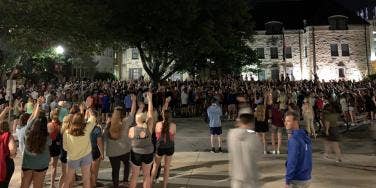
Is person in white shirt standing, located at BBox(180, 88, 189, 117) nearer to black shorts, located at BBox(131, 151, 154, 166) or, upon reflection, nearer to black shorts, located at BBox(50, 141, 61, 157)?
black shorts, located at BBox(50, 141, 61, 157)

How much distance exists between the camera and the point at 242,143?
5.60 meters

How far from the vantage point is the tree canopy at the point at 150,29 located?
19.2 meters

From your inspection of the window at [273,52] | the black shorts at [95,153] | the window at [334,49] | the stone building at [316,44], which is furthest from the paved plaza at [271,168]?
the window at [273,52]

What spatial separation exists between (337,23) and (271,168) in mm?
41403

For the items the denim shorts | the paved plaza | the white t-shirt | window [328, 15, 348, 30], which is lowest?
the paved plaza

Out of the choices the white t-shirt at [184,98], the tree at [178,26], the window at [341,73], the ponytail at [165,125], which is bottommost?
the ponytail at [165,125]

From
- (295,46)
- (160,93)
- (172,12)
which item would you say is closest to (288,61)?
(295,46)

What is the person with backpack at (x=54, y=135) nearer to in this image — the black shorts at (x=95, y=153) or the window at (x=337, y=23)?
the black shorts at (x=95, y=153)

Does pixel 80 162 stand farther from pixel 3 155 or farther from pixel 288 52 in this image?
pixel 288 52

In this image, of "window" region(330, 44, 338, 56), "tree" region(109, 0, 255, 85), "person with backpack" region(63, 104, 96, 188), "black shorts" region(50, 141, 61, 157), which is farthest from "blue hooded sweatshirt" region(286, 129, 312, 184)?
"window" region(330, 44, 338, 56)

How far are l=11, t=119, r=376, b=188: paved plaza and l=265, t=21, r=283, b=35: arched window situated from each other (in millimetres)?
34888

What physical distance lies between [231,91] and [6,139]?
17362mm

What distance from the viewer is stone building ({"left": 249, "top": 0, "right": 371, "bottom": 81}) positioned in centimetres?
4694

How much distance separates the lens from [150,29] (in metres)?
27.5
